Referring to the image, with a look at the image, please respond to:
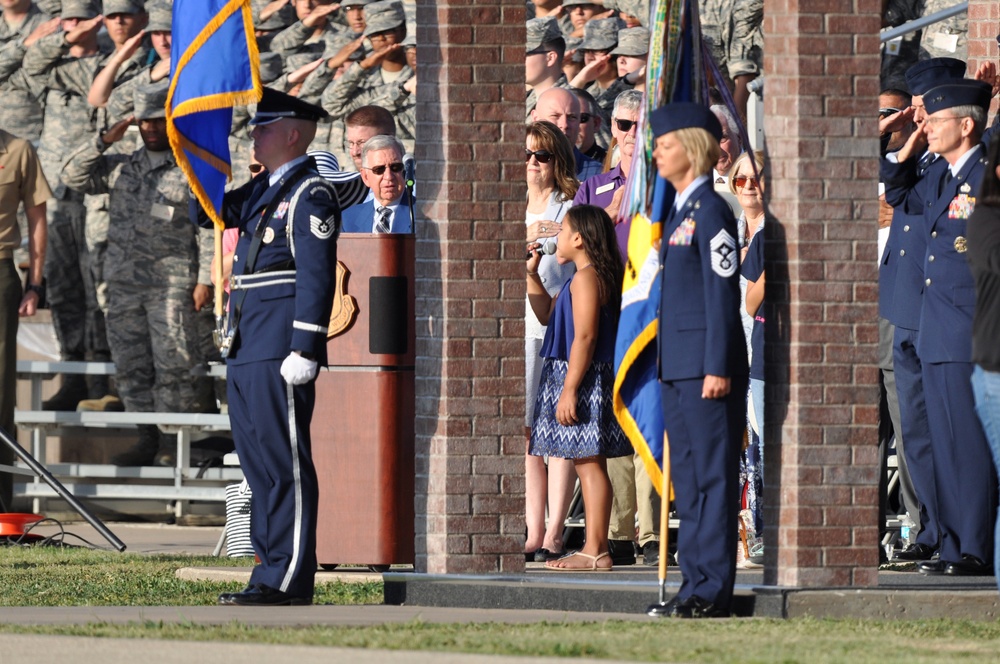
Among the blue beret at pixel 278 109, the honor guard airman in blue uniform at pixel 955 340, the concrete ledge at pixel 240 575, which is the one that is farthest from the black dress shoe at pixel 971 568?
the blue beret at pixel 278 109

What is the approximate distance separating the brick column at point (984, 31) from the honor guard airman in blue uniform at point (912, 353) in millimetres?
1507

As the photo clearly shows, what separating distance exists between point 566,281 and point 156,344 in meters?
5.04

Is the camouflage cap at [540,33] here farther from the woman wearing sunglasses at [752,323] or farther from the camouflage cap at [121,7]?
the camouflage cap at [121,7]

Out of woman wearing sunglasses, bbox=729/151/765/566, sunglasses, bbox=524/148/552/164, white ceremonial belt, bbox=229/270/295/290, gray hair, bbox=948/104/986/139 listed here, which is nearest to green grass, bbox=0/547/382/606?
white ceremonial belt, bbox=229/270/295/290

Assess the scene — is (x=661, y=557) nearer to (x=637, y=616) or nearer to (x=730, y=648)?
(x=637, y=616)

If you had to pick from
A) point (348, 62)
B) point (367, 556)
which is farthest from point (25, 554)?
point (348, 62)

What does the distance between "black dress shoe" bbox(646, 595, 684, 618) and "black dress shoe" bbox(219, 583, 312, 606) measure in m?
1.72

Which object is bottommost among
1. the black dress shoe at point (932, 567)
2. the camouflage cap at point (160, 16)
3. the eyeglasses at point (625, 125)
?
the black dress shoe at point (932, 567)

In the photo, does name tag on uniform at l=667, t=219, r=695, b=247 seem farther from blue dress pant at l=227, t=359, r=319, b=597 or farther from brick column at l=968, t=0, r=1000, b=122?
brick column at l=968, t=0, r=1000, b=122

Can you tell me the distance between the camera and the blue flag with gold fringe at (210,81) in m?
10.5

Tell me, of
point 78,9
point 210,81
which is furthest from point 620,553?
point 78,9

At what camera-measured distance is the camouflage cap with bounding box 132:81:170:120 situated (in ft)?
48.9

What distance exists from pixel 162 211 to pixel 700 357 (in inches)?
302

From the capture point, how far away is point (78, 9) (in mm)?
17562
